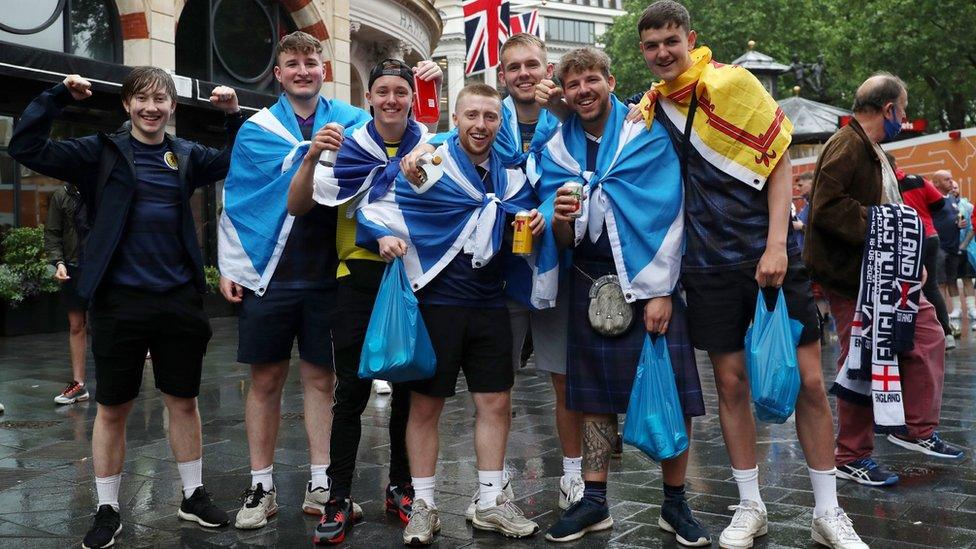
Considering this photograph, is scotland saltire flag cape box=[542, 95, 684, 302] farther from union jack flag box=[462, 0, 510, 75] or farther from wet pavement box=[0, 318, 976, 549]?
union jack flag box=[462, 0, 510, 75]

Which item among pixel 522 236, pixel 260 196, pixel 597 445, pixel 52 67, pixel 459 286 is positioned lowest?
pixel 597 445

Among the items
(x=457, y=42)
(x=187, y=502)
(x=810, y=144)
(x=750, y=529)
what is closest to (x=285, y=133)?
(x=187, y=502)

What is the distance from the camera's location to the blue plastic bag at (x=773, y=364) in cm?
378

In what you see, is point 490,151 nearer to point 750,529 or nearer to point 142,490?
point 750,529

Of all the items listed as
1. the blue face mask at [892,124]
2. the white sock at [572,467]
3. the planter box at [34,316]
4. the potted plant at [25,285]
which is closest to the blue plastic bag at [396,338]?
the white sock at [572,467]

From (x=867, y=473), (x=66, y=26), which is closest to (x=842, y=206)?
(x=867, y=473)

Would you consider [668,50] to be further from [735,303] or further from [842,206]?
[842,206]

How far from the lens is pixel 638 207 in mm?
4105

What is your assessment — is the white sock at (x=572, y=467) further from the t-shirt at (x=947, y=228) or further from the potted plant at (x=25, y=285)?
the potted plant at (x=25, y=285)

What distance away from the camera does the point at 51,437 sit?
665 cm

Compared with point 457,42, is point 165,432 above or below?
below

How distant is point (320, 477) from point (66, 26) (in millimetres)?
12367

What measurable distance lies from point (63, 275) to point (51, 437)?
62.0 inches

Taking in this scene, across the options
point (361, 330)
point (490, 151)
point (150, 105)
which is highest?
point (150, 105)
